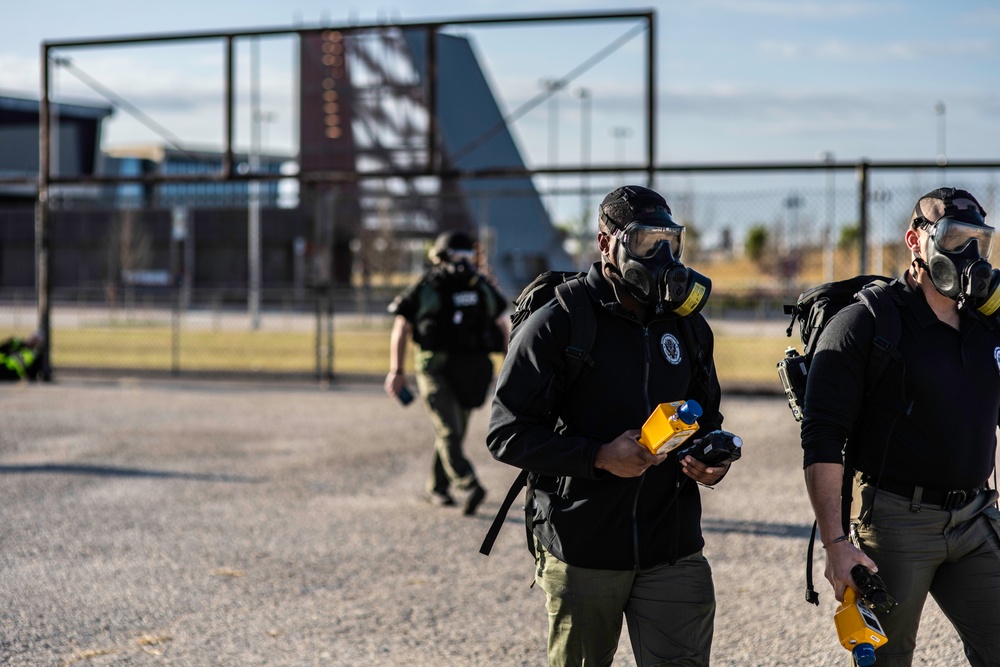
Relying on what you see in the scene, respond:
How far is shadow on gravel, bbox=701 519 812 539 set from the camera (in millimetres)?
7090

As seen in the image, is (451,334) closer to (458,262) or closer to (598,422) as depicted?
(458,262)

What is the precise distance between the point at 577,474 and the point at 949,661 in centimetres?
253

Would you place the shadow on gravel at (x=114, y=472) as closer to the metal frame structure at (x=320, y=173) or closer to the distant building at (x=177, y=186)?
the metal frame structure at (x=320, y=173)

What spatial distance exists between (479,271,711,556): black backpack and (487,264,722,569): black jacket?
0.10 feet

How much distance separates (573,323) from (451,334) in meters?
4.55

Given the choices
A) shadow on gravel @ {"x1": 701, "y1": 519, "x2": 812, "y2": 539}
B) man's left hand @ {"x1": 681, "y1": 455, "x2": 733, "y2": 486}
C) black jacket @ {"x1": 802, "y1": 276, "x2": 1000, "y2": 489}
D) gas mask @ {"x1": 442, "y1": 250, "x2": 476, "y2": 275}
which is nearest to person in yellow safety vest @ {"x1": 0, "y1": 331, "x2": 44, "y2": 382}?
gas mask @ {"x1": 442, "y1": 250, "x2": 476, "y2": 275}

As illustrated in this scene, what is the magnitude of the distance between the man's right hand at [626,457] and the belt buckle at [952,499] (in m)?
0.94

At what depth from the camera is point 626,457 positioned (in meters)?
3.02

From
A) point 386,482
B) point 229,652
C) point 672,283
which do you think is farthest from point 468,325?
point 672,283

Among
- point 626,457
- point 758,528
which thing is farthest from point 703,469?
point 758,528

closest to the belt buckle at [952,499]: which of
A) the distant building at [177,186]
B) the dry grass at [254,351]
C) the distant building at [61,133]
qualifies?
the dry grass at [254,351]

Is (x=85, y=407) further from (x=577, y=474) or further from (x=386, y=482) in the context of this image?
(x=577, y=474)

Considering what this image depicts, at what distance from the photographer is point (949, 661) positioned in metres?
4.68

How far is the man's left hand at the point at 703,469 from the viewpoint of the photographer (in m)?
3.15
